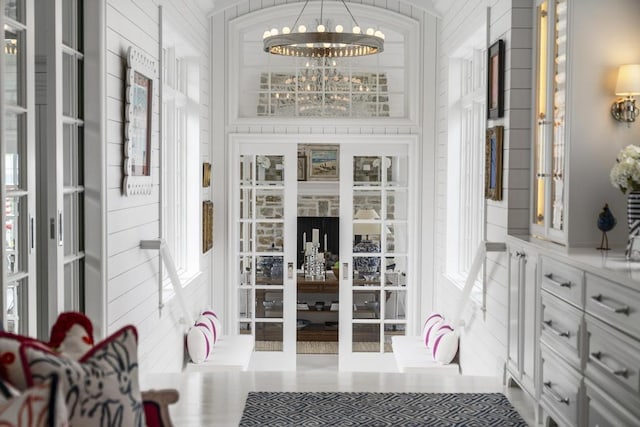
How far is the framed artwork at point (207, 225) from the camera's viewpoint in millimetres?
7125

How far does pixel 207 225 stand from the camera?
7242mm

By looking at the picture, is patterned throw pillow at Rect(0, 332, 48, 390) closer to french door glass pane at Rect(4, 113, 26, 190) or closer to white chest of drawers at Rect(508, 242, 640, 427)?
french door glass pane at Rect(4, 113, 26, 190)

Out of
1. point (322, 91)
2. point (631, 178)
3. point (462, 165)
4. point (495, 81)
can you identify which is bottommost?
point (631, 178)

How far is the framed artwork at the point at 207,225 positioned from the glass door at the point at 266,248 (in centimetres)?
40

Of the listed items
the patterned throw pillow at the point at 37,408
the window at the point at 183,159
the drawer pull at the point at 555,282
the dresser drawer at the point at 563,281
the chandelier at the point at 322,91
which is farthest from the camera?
the chandelier at the point at 322,91

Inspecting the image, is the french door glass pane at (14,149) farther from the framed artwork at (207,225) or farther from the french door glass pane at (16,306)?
the framed artwork at (207,225)

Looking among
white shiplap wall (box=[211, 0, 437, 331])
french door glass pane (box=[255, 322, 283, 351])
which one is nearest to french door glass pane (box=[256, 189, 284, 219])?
white shiplap wall (box=[211, 0, 437, 331])

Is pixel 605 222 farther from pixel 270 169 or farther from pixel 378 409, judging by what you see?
pixel 270 169

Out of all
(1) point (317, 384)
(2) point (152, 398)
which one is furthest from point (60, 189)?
(1) point (317, 384)

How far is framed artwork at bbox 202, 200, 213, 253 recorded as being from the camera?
7.12m

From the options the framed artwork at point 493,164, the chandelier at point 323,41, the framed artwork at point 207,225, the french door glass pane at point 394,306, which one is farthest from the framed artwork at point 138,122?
the french door glass pane at point 394,306

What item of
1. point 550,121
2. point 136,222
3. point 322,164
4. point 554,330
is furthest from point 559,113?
point 322,164

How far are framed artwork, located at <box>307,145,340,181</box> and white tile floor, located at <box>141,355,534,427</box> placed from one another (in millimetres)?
5004

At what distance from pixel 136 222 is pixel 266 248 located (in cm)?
307
